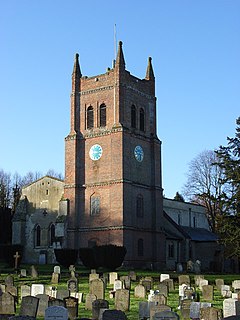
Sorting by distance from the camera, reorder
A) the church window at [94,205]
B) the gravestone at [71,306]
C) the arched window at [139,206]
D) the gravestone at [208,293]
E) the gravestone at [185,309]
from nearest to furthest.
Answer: the gravestone at [71,306] → the gravestone at [185,309] → the gravestone at [208,293] → the church window at [94,205] → the arched window at [139,206]

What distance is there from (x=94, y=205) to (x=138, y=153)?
6.46 meters


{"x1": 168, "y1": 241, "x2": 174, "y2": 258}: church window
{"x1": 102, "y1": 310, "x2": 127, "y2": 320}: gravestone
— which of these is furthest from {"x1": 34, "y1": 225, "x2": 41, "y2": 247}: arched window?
{"x1": 102, "y1": 310, "x2": 127, "y2": 320}: gravestone

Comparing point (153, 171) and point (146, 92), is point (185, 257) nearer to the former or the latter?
point (153, 171)

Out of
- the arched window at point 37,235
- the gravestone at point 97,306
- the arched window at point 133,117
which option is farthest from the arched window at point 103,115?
the gravestone at point 97,306

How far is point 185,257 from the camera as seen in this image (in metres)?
63.8

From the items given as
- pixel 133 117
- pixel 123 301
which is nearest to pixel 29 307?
pixel 123 301

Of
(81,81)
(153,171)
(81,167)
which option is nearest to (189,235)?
(153,171)

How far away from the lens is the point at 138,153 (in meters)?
58.5

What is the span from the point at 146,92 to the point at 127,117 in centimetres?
518

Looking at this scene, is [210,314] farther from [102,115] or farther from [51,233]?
[51,233]

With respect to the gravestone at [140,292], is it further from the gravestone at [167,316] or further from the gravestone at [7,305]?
the gravestone at [167,316]

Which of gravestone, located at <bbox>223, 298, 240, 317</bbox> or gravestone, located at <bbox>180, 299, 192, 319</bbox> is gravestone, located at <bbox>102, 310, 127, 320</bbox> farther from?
gravestone, located at <bbox>223, 298, 240, 317</bbox>

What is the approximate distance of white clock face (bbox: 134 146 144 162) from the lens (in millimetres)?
58219

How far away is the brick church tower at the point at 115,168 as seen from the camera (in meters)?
55.7
